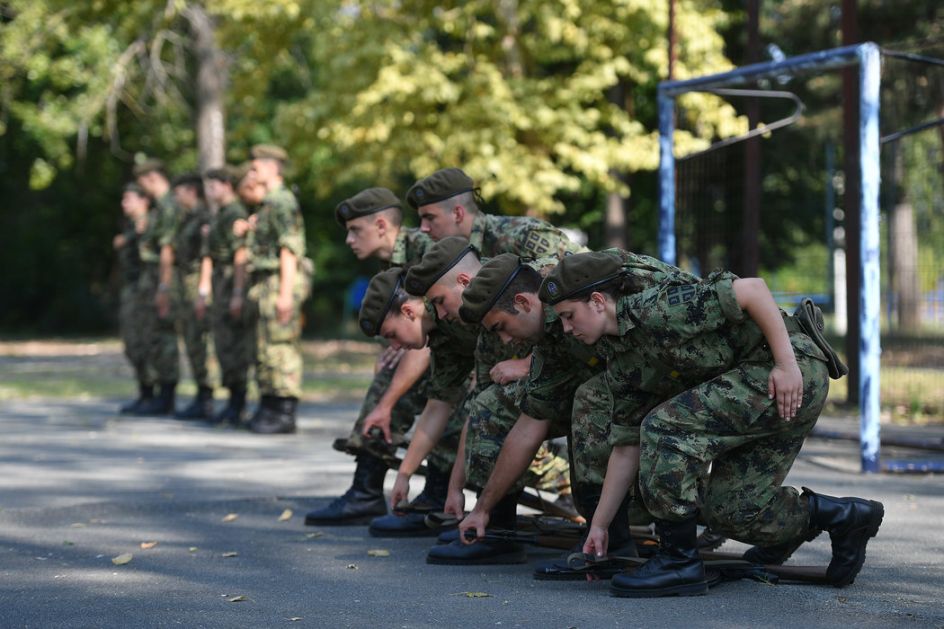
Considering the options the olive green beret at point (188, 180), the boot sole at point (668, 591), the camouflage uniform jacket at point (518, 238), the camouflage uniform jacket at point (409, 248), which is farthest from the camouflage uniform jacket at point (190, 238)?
the boot sole at point (668, 591)

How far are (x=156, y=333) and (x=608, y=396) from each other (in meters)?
8.11

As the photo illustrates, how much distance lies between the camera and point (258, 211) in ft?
35.5

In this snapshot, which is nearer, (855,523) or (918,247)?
(855,523)

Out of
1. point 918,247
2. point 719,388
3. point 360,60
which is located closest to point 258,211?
point 918,247

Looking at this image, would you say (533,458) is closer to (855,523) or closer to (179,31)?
(855,523)

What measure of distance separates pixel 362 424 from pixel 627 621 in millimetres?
2398

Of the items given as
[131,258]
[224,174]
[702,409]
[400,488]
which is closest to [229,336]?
[224,174]

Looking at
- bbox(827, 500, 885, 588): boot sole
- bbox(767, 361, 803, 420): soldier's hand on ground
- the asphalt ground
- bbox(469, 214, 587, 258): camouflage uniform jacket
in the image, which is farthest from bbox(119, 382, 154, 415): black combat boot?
bbox(767, 361, 803, 420): soldier's hand on ground

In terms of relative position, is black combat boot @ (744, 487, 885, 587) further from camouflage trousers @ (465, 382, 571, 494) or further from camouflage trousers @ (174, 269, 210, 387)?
camouflage trousers @ (174, 269, 210, 387)

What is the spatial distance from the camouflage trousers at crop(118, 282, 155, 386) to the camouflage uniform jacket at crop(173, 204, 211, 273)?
77cm

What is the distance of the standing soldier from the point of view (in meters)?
10.6

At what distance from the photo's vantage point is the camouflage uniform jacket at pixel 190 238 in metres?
12.4

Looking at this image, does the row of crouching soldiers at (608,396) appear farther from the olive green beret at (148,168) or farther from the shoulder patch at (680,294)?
the olive green beret at (148,168)

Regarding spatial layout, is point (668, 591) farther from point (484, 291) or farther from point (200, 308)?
point (200, 308)
